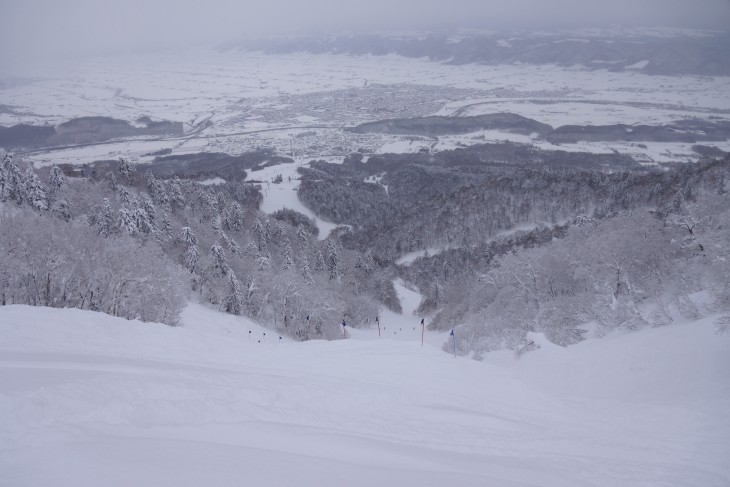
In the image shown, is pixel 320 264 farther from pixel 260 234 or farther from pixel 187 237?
pixel 187 237

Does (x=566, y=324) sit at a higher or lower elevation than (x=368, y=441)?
lower

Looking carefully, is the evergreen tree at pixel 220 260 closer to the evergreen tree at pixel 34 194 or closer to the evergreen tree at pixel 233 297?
the evergreen tree at pixel 233 297

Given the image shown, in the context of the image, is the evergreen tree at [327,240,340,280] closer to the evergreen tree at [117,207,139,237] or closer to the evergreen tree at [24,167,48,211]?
the evergreen tree at [117,207,139,237]

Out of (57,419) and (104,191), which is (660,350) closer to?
(57,419)

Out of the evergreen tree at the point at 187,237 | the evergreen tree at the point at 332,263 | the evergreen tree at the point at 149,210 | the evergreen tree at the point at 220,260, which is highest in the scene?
the evergreen tree at the point at 149,210

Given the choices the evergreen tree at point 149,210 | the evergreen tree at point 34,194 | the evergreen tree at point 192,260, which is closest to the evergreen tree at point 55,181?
the evergreen tree at point 34,194

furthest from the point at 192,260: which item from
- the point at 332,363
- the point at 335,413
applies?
the point at 335,413

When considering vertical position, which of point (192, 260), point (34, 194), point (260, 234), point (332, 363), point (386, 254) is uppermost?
point (34, 194)

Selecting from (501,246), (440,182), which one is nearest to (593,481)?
(501,246)
